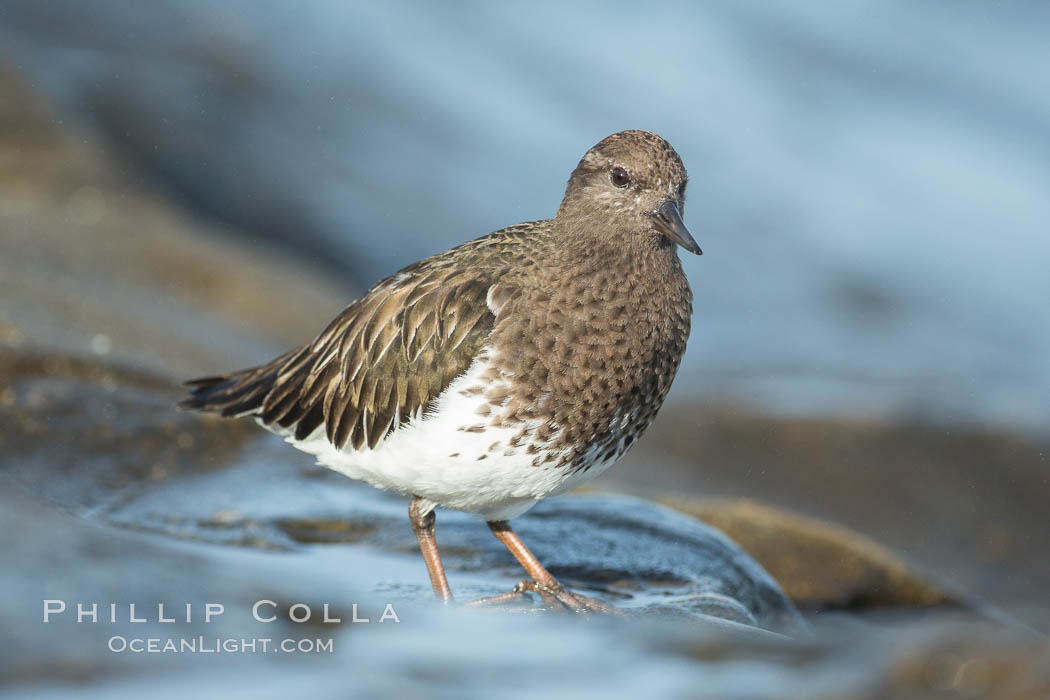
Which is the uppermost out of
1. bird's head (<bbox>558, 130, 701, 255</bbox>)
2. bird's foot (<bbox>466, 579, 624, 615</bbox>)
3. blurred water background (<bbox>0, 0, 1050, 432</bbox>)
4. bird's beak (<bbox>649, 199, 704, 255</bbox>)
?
blurred water background (<bbox>0, 0, 1050, 432</bbox>)

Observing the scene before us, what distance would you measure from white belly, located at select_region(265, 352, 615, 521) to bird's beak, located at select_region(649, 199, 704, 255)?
821 mm

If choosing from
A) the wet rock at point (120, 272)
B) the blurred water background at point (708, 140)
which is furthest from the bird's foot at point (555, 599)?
the blurred water background at point (708, 140)

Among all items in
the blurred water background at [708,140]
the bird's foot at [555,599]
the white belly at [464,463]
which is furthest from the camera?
the blurred water background at [708,140]

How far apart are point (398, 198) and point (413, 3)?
4.62 meters

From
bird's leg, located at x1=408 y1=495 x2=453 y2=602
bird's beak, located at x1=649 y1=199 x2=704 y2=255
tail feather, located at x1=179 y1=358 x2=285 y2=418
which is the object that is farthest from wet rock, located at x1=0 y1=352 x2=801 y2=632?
bird's beak, located at x1=649 y1=199 x2=704 y2=255

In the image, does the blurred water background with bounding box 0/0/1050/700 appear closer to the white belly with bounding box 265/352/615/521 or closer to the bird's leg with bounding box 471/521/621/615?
the bird's leg with bounding box 471/521/621/615

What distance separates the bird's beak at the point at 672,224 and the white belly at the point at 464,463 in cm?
82

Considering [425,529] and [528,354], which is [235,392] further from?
[528,354]

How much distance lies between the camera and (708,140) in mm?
14023

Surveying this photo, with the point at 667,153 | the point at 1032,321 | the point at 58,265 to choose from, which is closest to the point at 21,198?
the point at 58,265

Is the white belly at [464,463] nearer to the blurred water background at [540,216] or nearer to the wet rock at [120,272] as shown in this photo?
the blurred water background at [540,216]

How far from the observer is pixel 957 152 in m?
13.9

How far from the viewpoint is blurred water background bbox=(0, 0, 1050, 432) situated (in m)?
10.8

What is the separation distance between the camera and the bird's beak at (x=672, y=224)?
4.40m
